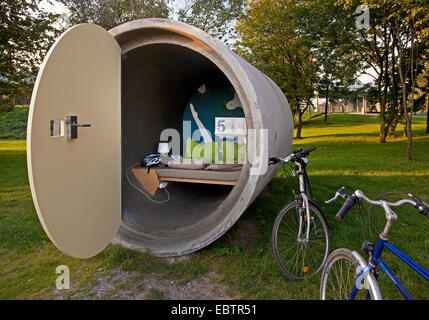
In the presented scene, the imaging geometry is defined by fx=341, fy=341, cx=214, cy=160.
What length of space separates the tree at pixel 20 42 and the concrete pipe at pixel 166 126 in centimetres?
624

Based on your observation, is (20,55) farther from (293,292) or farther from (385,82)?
(385,82)

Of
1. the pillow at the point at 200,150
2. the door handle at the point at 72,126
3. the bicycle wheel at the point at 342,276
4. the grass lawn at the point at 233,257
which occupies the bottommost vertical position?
the grass lawn at the point at 233,257

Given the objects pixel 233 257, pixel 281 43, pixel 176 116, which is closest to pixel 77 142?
pixel 233 257

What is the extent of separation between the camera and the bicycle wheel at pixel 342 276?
1.74 meters

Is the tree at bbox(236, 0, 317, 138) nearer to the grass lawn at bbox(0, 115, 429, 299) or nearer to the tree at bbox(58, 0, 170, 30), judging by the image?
the tree at bbox(58, 0, 170, 30)

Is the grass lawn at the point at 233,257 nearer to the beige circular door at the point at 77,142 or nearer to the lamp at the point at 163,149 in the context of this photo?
the beige circular door at the point at 77,142

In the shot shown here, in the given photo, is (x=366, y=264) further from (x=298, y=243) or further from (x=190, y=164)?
(x=190, y=164)

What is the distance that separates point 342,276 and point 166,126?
14.9 ft

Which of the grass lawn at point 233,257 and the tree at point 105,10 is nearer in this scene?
the grass lawn at point 233,257

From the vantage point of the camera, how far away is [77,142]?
2703 mm

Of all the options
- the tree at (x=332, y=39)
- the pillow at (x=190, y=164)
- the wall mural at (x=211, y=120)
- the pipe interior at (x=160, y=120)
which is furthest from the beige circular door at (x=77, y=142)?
the tree at (x=332, y=39)

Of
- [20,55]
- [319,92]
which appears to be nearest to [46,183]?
[20,55]

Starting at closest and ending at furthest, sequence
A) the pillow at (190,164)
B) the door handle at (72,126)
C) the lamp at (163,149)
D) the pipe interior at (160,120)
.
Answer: the door handle at (72,126), the pipe interior at (160,120), the pillow at (190,164), the lamp at (163,149)

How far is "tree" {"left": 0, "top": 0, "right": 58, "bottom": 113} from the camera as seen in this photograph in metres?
9.36
